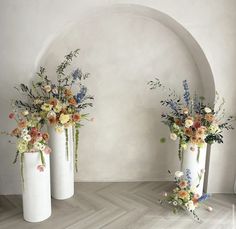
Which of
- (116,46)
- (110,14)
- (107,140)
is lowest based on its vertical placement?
(107,140)

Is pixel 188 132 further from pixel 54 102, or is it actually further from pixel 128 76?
pixel 54 102

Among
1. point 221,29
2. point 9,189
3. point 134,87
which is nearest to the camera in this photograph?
point 221,29

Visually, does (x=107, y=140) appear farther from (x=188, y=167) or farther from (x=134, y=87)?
(x=188, y=167)

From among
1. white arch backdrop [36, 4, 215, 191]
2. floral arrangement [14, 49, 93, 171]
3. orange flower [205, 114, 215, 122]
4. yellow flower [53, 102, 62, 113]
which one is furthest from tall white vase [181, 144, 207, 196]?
yellow flower [53, 102, 62, 113]

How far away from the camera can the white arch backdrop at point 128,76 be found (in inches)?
128

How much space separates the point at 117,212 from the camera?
2.92 metres

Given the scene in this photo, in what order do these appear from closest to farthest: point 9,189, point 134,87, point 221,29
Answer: point 221,29, point 9,189, point 134,87

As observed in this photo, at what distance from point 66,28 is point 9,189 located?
205 centimetres

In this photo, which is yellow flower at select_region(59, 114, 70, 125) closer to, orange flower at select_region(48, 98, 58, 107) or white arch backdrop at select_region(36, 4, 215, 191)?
orange flower at select_region(48, 98, 58, 107)

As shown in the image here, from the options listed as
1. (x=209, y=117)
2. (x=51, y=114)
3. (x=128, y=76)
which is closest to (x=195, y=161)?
(x=209, y=117)

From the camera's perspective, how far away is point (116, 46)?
3.33 meters

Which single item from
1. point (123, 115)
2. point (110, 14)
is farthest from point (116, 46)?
point (123, 115)

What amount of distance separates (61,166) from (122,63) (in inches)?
58.0

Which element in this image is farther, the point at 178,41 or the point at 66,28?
the point at 178,41
